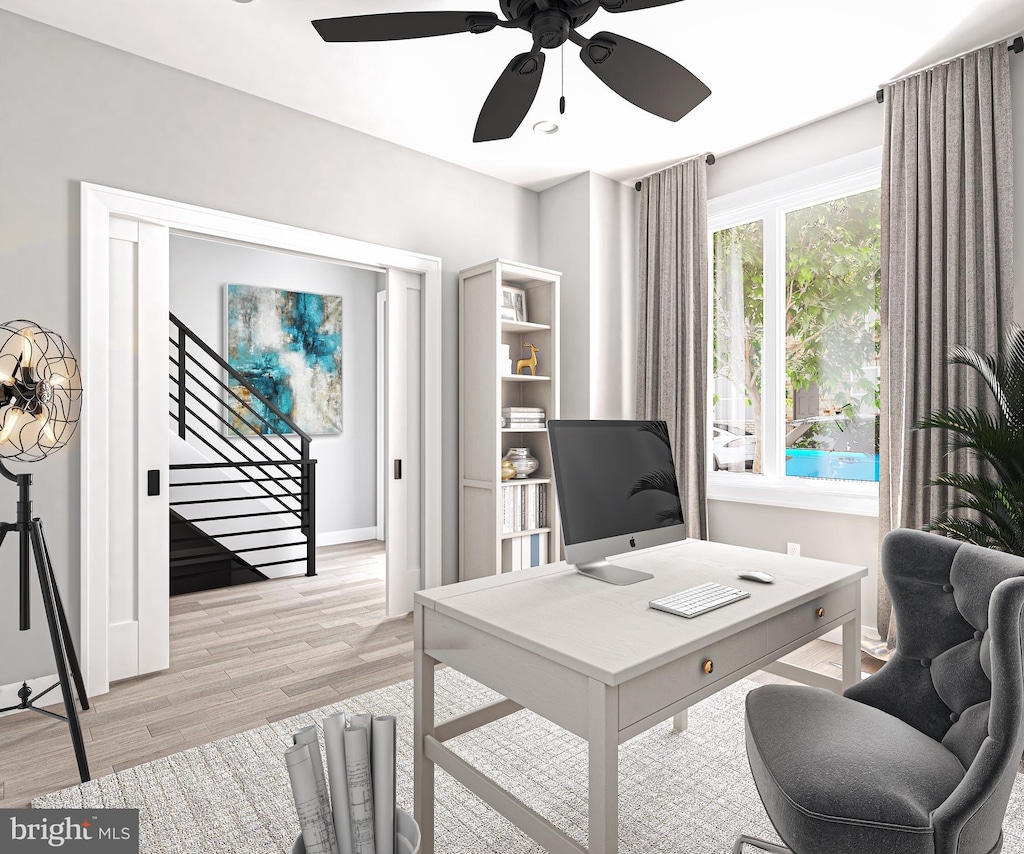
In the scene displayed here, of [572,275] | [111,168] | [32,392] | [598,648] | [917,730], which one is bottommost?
[917,730]

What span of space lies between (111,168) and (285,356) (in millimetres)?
2994

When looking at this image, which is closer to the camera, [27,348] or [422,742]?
[422,742]

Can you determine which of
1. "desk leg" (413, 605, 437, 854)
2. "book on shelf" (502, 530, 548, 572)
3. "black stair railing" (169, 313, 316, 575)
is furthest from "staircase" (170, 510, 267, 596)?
"desk leg" (413, 605, 437, 854)

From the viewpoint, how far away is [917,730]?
4.81ft

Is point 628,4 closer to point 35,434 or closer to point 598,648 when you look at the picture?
point 598,648

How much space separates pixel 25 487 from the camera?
2096 mm

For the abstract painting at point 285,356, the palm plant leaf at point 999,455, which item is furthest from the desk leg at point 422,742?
the abstract painting at point 285,356

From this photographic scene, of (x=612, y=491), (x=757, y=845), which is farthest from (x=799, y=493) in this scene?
(x=757, y=845)

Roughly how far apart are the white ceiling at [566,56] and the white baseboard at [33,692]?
2746 mm

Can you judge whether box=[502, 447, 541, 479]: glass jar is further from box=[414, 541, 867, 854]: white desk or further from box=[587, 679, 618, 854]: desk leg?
box=[587, 679, 618, 854]: desk leg

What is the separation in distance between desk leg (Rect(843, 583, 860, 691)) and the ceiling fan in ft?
5.73

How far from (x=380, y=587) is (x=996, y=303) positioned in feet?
12.9

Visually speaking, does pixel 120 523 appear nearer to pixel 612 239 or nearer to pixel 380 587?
pixel 380 587

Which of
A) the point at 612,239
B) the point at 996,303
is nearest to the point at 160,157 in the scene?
the point at 612,239
